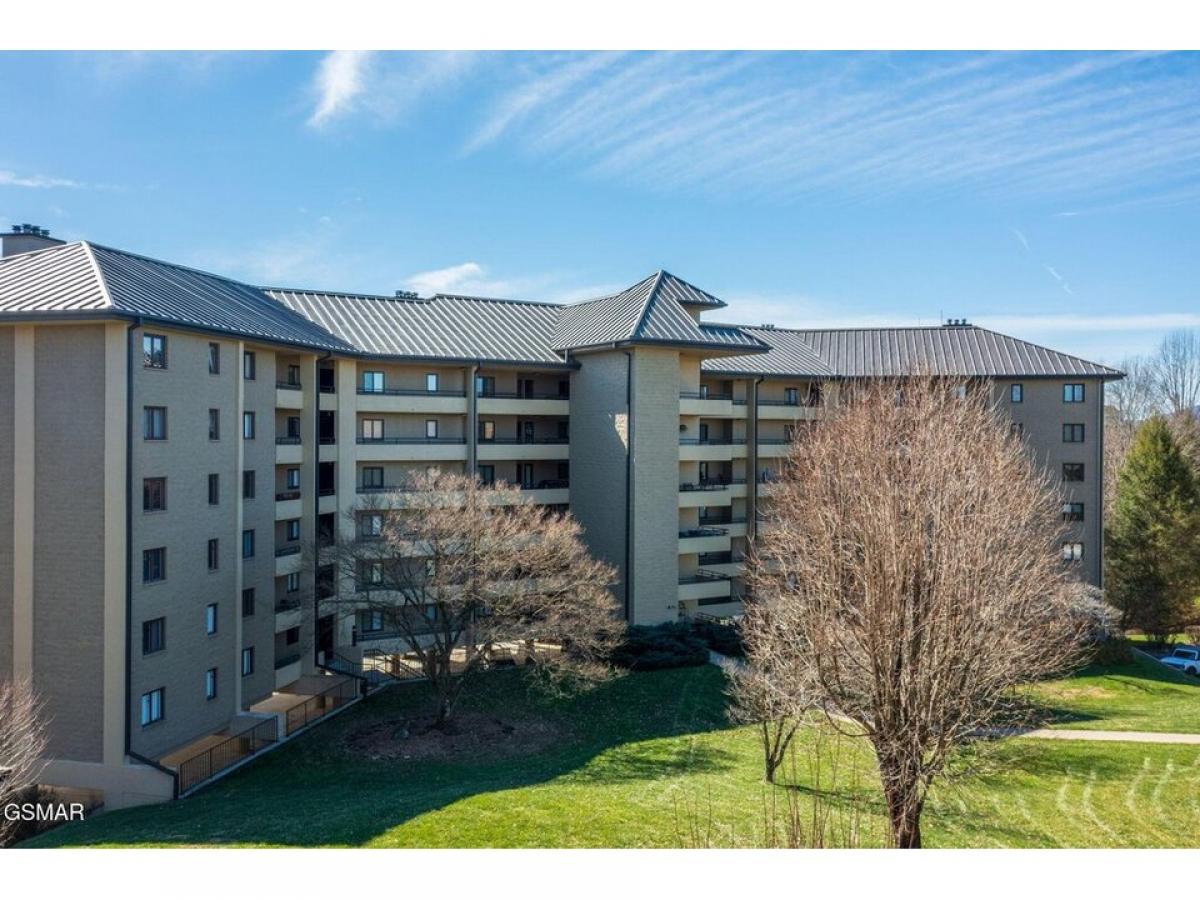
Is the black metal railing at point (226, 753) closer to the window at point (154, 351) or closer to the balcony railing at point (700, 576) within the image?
the window at point (154, 351)

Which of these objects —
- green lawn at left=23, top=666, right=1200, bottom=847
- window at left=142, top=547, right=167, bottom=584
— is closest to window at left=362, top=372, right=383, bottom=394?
window at left=142, top=547, right=167, bottom=584

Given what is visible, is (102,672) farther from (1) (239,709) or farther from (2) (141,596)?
(1) (239,709)

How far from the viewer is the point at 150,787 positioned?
14.6 m

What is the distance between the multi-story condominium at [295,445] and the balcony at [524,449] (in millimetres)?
100

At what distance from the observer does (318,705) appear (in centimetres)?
2012

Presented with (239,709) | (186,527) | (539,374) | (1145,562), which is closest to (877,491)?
(186,527)

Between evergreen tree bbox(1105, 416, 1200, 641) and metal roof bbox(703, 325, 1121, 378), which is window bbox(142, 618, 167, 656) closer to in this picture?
metal roof bbox(703, 325, 1121, 378)

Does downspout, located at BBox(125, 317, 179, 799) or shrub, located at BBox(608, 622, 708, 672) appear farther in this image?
shrub, located at BBox(608, 622, 708, 672)

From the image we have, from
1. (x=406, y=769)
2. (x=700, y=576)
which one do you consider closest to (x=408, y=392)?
(x=700, y=576)

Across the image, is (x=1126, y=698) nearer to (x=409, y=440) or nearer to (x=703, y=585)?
(x=703, y=585)

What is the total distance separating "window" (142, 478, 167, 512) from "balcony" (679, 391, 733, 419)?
47.5ft

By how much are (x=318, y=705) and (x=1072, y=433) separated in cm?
2603

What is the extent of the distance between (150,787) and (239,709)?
3.45 m

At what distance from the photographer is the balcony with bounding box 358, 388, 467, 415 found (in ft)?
77.1
